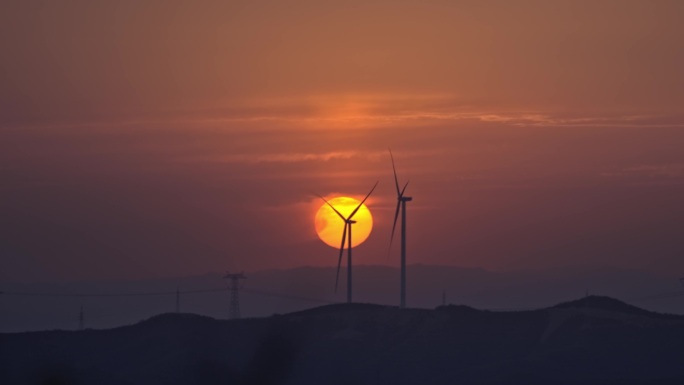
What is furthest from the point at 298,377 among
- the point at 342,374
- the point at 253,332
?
the point at 253,332

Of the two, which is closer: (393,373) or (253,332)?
(393,373)

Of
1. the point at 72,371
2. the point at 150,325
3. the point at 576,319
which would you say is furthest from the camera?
the point at 150,325

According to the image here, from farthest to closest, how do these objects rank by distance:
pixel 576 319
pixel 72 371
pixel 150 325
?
pixel 150 325 < pixel 576 319 < pixel 72 371

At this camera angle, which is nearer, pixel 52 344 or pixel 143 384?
pixel 143 384

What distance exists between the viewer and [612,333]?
99.1 m

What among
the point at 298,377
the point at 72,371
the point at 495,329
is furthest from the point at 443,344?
the point at 72,371

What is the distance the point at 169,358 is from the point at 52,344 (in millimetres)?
10503

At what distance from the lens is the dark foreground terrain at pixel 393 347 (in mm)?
95125

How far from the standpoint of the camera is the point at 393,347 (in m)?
103

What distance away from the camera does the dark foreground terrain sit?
95.1m

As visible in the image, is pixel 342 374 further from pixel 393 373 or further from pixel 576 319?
pixel 576 319

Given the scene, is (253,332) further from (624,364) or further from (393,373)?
(624,364)

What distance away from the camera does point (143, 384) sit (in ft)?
317

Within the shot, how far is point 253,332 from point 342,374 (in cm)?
1247
